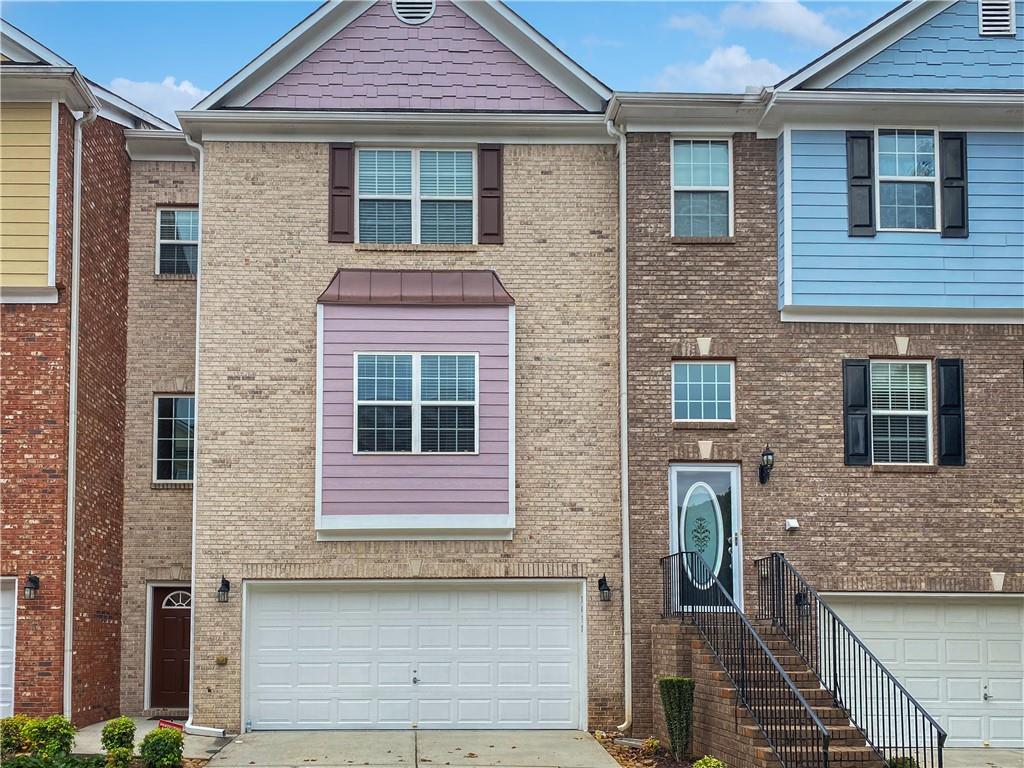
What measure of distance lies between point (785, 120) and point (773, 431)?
4.27 m

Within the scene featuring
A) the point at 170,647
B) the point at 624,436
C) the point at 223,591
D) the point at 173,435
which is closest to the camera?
the point at 223,591

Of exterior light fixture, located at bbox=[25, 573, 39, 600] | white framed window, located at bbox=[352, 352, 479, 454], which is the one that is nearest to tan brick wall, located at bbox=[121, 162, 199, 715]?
exterior light fixture, located at bbox=[25, 573, 39, 600]

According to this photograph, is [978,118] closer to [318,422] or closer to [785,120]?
[785,120]

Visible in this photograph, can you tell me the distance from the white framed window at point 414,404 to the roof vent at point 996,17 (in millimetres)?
8528

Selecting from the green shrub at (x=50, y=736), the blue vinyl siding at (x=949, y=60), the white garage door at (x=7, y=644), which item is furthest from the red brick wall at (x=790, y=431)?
the white garage door at (x=7, y=644)

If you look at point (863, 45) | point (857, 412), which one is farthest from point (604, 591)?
point (863, 45)

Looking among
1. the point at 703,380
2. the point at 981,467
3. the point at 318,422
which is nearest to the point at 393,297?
the point at 318,422

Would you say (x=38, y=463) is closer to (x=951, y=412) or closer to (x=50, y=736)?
(x=50, y=736)

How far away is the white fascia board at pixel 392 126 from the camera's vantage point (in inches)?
703

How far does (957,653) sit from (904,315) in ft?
15.1

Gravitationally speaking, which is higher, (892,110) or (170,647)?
(892,110)

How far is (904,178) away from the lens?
17.9 meters

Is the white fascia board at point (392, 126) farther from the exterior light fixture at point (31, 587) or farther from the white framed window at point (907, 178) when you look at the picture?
the exterior light fixture at point (31, 587)

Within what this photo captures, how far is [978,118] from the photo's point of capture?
1789 cm
